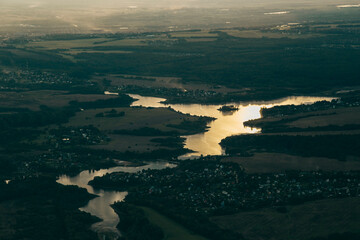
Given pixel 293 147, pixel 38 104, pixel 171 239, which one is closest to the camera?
pixel 171 239

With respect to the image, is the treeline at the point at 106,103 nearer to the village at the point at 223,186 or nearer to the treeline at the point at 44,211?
the village at the point at 223,186

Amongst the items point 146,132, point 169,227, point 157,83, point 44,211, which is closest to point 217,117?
point 146,132

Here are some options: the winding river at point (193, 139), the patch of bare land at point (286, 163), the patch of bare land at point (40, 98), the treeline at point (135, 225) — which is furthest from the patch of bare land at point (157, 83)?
the treeline at point (135, 225)

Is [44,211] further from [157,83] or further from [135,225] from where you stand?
[157,83]

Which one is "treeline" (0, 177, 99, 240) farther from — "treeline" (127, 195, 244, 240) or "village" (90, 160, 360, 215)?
"treeline" (127, 195, 244, 240)

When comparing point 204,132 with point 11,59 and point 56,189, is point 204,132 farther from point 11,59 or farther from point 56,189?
point 11,59

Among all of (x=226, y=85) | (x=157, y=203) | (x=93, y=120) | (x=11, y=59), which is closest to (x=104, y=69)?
(x=11, y=59)
